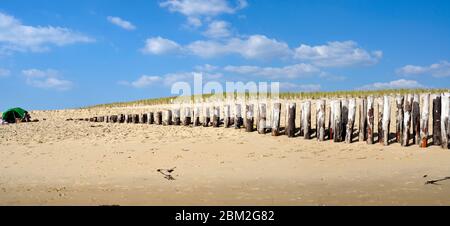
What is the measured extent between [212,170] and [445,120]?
18.5 ft

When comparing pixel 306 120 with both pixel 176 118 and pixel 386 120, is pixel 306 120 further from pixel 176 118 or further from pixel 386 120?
pixel 176 118

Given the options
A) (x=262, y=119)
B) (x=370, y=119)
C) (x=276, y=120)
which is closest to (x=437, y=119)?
(x=370, y=119)

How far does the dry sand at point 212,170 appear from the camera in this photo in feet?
22.2

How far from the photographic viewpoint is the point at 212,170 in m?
9.00

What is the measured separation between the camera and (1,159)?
1071 centimetres

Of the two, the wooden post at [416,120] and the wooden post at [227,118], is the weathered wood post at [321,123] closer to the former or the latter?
the wooden post at [416,120]

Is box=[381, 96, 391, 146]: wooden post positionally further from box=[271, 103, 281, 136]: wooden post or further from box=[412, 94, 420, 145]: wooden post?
box=[271, 103, 281, 136]: wooden post

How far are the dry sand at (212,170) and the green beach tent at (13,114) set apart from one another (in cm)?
583

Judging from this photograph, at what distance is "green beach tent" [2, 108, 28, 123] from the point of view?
1947 cm

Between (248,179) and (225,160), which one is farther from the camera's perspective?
(225,160)

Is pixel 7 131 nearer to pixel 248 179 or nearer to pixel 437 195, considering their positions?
pixel 248 179

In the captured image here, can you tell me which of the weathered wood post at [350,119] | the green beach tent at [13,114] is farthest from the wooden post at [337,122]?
the green beach tent at [13,114]
